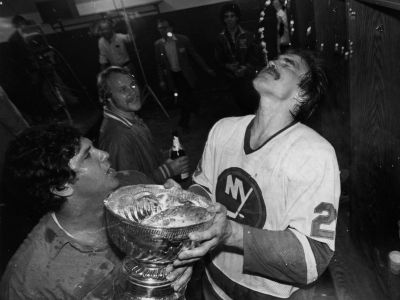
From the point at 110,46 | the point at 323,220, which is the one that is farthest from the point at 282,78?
the point at 110,46

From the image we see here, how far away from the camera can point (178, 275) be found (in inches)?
62.7

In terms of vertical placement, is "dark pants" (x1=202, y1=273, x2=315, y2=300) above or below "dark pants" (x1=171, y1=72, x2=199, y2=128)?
above

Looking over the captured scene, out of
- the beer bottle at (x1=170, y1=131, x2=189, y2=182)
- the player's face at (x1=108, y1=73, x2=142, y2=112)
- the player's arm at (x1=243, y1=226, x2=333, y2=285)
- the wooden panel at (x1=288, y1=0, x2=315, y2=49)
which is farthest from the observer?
the wooden panel at (x1=288, y1=0, x2=315, y2=49)

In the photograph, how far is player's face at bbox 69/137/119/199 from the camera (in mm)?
2066

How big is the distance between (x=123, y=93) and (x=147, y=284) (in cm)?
261

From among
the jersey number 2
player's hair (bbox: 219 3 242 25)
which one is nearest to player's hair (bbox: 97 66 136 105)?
the jersey number 2

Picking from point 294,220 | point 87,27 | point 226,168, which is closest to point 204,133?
point 87,27

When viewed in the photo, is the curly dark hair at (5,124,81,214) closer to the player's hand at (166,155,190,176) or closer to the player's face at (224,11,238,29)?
the player's hand at (166,155,190,176)

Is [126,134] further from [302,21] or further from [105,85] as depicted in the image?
[302,21]

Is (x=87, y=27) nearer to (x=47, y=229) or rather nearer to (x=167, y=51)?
(x=167, y=51)

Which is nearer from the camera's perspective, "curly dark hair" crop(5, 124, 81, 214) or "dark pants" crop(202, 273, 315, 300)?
"curly dark hair" crop(5, 124, 81, 214)

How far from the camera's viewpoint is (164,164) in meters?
3.78

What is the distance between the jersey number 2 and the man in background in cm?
681

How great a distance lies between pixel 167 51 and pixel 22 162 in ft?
22.6
